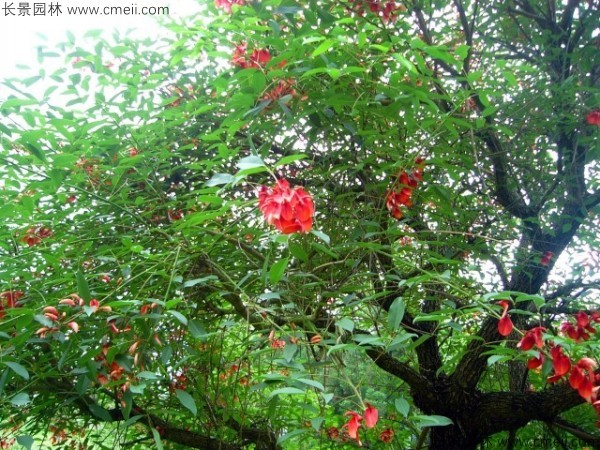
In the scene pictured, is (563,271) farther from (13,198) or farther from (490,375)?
(13,198)

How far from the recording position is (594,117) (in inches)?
82.7

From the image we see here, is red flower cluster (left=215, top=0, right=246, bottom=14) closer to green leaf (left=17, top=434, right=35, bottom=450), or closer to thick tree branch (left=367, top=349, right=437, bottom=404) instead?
green leaf (left=17, top=434, right=35, bottom=450)

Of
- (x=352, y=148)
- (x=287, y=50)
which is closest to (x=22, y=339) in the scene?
(x=287, y=50)

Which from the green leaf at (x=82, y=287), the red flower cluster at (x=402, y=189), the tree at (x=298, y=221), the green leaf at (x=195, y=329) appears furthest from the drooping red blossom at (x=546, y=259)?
the green leaf at (x=82, y=287)

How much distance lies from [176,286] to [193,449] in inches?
50.3

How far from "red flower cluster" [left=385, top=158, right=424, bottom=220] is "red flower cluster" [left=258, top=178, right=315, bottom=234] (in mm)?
→ 708

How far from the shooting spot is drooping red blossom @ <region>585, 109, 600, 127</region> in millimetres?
2094

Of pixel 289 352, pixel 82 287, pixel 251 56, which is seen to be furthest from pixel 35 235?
pixel 289 352

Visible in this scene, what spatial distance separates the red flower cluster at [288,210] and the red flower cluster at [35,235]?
3.58 feet

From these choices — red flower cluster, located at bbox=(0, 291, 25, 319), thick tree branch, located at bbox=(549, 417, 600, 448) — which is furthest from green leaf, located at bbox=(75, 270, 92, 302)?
thick tree branch, located at bbox=(549, 417, 600, 448)

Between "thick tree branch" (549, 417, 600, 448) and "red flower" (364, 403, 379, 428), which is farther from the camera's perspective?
"thick tree branch" (549, 417, 600, 448)

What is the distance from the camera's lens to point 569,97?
81.3 inches

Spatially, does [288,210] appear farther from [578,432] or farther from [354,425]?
[578,432]

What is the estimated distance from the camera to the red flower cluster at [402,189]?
171 centimetres
